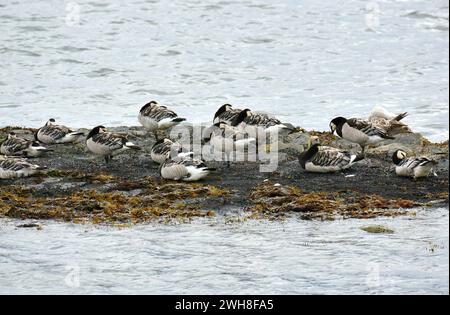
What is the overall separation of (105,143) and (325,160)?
14.0ft

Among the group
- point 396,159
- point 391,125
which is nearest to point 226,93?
point 391,125

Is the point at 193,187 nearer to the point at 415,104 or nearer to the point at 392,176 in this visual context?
the point at 392,176

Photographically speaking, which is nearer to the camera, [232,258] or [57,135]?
[232,258]

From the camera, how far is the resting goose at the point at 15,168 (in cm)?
1652

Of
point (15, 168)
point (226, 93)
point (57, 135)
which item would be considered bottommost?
point (15, 168)

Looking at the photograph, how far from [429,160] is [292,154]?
3339mm

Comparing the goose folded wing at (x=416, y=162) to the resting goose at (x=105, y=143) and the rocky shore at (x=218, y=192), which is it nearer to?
the rocky shore at (x=218, y=192)

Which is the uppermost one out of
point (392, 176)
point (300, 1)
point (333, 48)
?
point (300, 1)

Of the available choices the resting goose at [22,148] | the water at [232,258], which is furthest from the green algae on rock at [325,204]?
the resting goose at [22,148]

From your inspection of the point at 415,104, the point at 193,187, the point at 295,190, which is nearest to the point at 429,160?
the point at 295,190

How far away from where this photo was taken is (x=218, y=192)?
15344 mm

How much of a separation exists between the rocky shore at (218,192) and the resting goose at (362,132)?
1.11 feet

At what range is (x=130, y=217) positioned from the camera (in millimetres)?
14297

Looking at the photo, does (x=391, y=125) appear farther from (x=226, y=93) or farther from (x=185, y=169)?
(x=226, y=93)
